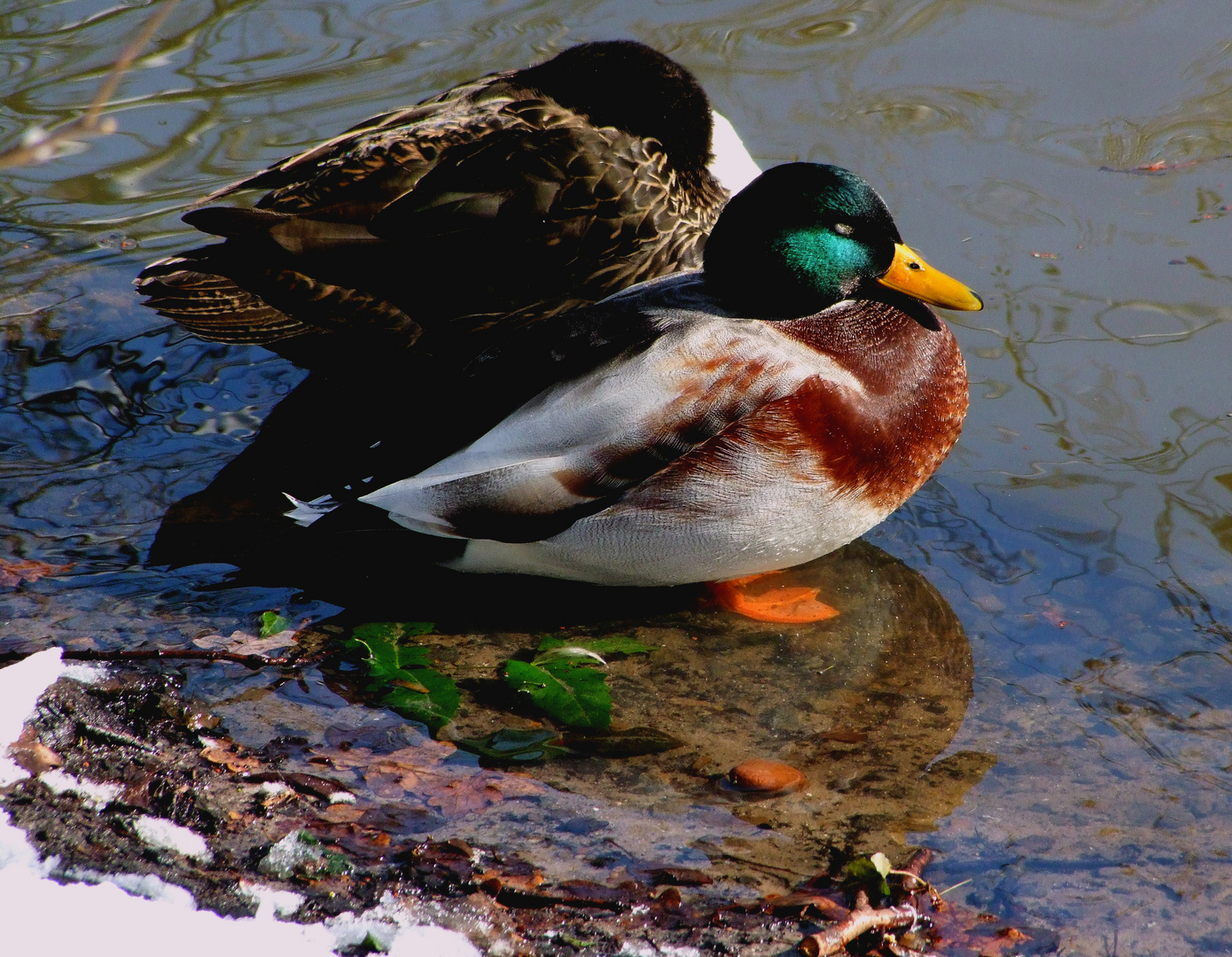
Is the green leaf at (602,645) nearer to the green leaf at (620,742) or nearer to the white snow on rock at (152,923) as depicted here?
the green leaf at (620,742)

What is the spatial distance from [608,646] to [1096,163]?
349cm

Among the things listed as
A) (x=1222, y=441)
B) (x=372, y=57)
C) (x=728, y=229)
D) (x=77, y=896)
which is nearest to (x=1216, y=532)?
(x=1222, y=441)

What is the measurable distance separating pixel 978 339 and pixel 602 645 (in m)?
2.13

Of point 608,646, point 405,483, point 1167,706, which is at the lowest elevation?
point 1167,706

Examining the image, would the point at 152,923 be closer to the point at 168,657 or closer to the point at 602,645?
the point at 168,657

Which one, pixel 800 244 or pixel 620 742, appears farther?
pixel 800 244

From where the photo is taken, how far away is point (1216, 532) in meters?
4.14

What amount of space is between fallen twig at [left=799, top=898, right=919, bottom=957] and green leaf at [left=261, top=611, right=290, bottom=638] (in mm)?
1828

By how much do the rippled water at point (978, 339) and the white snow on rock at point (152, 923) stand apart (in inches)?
47.5

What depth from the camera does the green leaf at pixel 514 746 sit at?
10.8 feet

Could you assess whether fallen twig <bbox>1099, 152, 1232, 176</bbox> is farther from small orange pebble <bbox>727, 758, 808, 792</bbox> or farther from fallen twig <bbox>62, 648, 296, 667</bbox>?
fallen twig <bbox>62, 648, 296, 667</bbox>

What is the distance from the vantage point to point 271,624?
12.3 feet

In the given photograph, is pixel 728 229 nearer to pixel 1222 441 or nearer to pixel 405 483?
pixel 405 483

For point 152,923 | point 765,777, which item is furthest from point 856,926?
point 152,923
